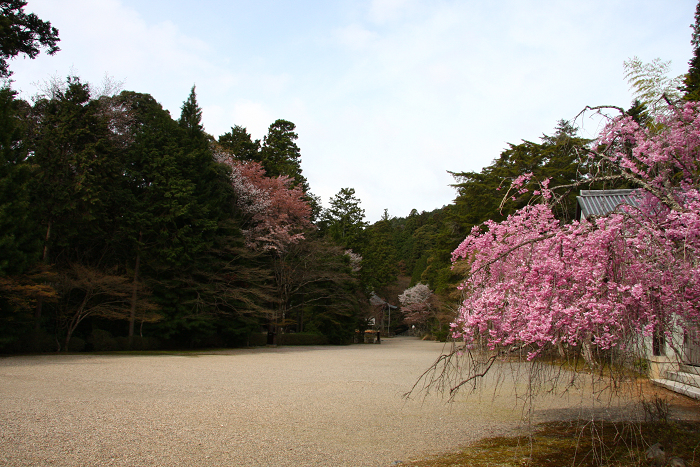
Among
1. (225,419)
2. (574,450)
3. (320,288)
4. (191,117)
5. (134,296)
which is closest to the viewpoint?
(574,450)

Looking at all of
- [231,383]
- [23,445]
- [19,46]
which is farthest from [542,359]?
[19,46]

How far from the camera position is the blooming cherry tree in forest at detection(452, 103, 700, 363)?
309 cm

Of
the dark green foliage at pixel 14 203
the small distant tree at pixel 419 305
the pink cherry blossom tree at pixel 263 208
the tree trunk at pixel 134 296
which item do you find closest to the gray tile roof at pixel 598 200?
the pink cherry blossom tree at pixel 263 208

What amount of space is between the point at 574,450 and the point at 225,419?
382 centimetres

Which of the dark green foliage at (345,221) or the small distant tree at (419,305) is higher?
the dark green foliage at (345,221)

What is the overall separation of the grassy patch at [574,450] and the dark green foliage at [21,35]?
1379 centimetres

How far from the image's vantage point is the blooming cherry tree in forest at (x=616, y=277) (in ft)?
10.1

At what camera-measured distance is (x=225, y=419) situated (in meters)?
5.34

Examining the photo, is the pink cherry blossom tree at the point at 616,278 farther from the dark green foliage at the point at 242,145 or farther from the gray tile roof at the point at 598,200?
the dark green foliage at the point at 242,145

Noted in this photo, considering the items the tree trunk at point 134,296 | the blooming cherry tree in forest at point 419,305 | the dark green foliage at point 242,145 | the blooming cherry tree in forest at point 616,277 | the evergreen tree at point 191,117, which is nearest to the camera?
the blooming cherry tree in forest at point 616,277

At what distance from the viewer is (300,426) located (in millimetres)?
5090

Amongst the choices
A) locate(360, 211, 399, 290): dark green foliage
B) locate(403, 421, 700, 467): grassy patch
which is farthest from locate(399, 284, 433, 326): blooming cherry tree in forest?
locate(403, 421, 700, 467): grassy patch

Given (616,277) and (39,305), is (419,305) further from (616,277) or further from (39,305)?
(616,277)

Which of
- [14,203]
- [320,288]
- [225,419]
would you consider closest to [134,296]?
[14,203]
